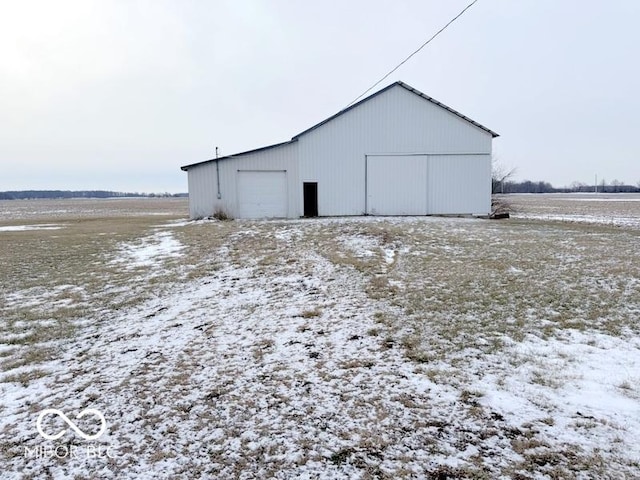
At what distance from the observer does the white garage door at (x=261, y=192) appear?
1972 centimetres

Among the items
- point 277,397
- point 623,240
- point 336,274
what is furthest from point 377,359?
point 623,240

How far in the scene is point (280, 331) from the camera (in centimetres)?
548

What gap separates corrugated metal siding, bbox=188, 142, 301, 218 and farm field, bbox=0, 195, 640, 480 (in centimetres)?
1081

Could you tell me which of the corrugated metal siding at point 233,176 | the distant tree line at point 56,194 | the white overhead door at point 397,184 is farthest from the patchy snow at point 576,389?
the distant tree line at point 56,194

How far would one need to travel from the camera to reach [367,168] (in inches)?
774

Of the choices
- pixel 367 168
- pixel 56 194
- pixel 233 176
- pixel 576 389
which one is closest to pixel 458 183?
pixel 367 168

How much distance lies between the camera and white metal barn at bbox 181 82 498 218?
1948 centimetres

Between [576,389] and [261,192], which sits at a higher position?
[261,192]

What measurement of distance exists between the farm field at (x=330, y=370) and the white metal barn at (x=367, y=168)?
35.8 feet

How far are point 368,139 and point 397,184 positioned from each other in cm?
272

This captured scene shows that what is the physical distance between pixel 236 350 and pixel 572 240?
37.9 ft

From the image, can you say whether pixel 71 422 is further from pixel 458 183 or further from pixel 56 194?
pixel 56 194

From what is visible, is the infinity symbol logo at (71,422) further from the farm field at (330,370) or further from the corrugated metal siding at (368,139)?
the corrugated metal siding at (368,139)

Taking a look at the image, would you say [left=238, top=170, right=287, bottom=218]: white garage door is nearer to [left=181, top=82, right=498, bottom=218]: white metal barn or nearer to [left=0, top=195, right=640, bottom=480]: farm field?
[left=181, top=82, right=498, bottom=218]: white metal barn
